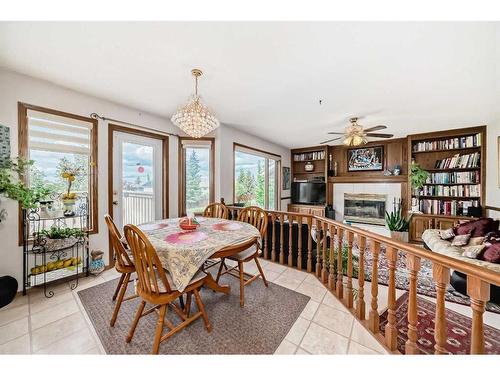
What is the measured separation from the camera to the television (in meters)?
5.62

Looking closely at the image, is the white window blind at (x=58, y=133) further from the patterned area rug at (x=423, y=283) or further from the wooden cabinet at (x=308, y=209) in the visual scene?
the wooden cabinet at (x=308, y=209)

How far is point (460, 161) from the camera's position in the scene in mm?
3955

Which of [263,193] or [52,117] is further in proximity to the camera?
[263,193]

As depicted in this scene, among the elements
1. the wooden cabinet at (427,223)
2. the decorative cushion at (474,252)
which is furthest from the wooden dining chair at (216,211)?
the wooden cabinet at (427,223)

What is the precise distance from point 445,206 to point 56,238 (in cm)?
648

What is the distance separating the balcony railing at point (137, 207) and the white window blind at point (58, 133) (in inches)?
31.3

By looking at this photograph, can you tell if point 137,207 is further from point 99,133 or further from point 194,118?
point 194,118

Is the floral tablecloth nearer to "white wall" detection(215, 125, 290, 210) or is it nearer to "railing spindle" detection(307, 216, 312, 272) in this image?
"railing spindle" detection(307, 216, 312, 272)
